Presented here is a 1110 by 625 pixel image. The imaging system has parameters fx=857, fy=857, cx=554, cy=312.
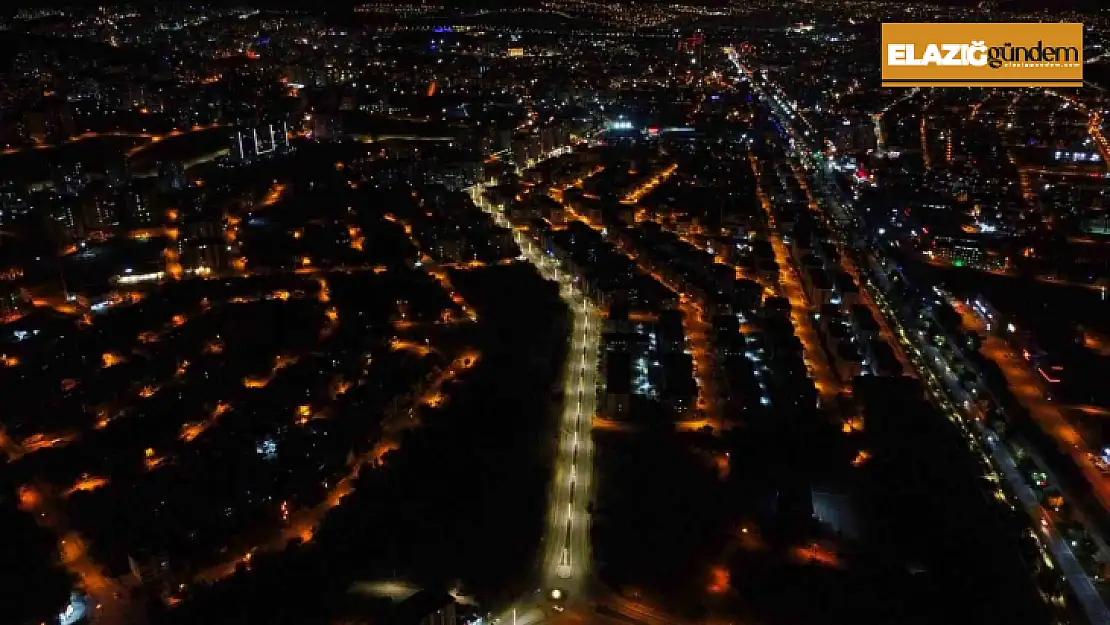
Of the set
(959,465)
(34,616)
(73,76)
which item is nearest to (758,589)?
(959,465)

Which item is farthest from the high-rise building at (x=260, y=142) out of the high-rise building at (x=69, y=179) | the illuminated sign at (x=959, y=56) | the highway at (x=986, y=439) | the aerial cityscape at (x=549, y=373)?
the highway at (x=986, y=439)

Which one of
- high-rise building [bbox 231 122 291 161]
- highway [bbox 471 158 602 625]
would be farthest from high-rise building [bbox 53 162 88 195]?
highway [bbox 471 158 602 625]

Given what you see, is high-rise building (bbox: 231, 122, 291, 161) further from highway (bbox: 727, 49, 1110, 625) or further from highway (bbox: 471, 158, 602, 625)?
highway (bbox: 727, 49, 1110, 625)

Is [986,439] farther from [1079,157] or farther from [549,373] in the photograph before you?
[1079,157]

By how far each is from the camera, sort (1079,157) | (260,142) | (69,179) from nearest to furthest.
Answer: (69,179) < (1079,157) < (260,142)

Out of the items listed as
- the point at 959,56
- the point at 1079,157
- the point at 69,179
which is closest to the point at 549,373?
the point at 959,56

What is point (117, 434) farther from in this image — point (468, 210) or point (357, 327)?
point (468, 210)
